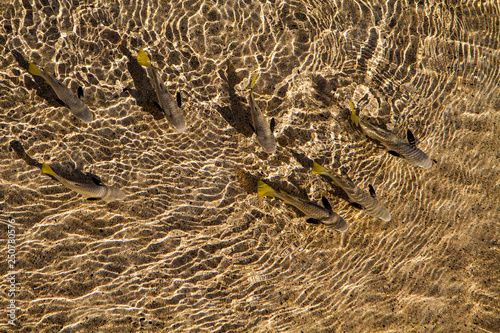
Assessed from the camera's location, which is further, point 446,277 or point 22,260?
point 446,277

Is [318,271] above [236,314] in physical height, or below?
above

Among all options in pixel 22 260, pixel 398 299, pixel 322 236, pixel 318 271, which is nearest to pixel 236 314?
pixel 318 271

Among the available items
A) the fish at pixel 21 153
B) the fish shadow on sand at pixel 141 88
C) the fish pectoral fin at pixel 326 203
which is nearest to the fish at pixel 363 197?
the fish pectoral fin at pixel 326 203

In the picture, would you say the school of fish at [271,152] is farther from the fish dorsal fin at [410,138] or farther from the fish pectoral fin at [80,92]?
the fish dorsal fin at [410,138]

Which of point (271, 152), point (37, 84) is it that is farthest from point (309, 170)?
point (37, 84)

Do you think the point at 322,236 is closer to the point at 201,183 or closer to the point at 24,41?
the point at 201,183

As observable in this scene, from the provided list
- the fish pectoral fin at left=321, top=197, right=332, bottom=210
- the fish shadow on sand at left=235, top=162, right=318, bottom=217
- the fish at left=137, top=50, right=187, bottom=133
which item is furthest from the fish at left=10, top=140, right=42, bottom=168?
the fish pectoral fin at left=321, top=197, right=332, bottom=210
